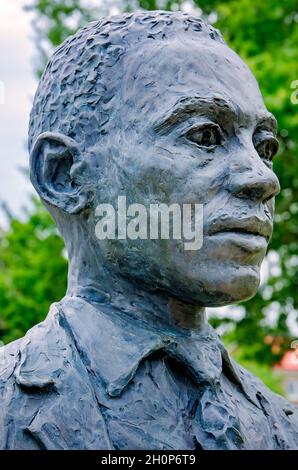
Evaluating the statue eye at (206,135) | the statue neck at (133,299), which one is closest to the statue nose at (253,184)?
the statue eye at (206,135)

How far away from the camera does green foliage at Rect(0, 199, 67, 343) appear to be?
11.9m

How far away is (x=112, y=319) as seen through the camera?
2.86 meters

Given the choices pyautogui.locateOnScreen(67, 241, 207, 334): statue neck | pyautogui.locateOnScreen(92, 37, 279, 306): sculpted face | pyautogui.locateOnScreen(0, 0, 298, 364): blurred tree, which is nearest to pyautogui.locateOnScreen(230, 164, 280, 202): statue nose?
pyautogui.locateOnScreen(92, 37, 279, 306): sculpted face

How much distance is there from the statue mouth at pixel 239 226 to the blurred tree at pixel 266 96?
717 cm

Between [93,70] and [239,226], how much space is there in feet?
2.36

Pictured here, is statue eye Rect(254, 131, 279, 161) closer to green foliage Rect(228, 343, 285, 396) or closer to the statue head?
the statue head

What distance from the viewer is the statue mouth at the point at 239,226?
2.73 meters

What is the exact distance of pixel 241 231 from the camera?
9.09ft

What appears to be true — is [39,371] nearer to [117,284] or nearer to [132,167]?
[117,284]

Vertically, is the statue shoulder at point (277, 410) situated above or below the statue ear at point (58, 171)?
below

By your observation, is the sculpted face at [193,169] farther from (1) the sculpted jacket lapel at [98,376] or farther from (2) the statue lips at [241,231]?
(1) the sculpted jacket lapel at [98,376]

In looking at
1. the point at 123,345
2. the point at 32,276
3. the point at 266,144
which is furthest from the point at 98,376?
the point at 32,276

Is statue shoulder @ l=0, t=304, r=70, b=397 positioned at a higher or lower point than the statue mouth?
lower

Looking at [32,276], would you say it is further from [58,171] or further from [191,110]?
[191,110]
